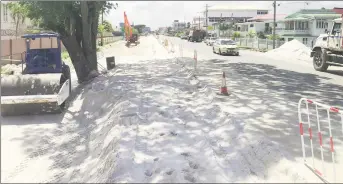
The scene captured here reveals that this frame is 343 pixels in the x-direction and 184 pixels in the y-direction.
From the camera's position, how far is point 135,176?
5602 mm

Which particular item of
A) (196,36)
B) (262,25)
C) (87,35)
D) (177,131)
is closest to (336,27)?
(87,35)

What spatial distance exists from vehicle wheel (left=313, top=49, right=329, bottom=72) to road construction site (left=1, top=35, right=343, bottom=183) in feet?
19.3

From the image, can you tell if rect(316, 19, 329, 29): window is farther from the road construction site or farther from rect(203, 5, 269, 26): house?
rect(203, 5, 269, 26): house

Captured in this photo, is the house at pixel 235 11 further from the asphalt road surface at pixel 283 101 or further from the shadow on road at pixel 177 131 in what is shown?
the shadow on road at pixel 177 131

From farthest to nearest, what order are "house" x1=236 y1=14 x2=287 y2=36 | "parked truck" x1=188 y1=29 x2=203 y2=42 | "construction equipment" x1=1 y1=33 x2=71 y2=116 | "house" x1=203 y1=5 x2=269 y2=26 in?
"house" x1=203 y1=5 x2=269 y2=26, "house" x1=236 y1=14 x2=287 y2=36, "parked truck" x1=188 y1=29 x2=203 y2=42, "construction equipment" x1=1 y1=33 x2=71 y2=116

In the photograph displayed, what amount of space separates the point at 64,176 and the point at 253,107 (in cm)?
589

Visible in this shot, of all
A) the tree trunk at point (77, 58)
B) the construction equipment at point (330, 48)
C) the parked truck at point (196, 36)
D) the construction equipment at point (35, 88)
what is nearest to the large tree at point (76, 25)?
the tree trunk at point (77, 58)

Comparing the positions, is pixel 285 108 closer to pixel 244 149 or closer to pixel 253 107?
pixel 253 107

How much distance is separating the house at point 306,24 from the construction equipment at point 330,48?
116ft

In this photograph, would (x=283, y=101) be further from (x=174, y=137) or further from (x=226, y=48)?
(x=226, y=48)

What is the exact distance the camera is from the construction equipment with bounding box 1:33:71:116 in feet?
32.4

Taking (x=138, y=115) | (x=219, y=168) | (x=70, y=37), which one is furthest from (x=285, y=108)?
(x=70, y=37)

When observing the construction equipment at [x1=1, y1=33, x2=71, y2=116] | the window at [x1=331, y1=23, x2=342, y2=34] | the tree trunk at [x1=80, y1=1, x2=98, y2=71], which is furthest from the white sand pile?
the construction equipment at [x1=1, y1=33, x2=71, y2=116]

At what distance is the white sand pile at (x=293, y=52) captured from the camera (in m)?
30.0
